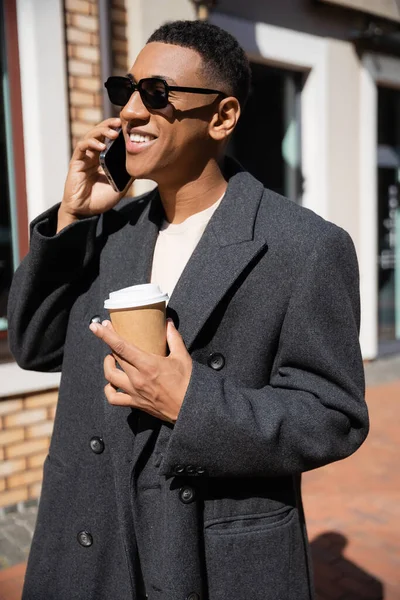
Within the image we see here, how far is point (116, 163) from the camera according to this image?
1.85 metres

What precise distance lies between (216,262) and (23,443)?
10.3ft

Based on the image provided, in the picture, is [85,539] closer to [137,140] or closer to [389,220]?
[137,140]

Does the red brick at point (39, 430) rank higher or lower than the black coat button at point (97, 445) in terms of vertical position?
lower

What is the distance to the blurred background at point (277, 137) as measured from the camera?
13.4ft

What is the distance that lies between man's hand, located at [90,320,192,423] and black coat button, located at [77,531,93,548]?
0.51 metres

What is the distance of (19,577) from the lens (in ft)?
11.0

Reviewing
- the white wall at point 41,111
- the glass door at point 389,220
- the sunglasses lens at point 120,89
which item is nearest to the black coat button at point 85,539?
the sunglasses lens at point 120,89

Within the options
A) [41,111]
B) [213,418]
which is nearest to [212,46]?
[213,418]

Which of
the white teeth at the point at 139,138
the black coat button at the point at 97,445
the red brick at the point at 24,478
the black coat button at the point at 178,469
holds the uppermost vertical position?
the white teeth at the point at 139,138

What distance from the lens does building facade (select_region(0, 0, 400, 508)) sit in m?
4.16

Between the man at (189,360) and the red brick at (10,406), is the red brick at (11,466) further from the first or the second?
the man at (189,360)

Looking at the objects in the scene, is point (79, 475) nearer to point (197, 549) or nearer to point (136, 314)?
point (197, 549)

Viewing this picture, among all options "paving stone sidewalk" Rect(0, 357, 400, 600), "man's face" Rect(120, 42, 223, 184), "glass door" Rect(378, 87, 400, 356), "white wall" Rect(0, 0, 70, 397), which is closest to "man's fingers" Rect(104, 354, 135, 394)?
"man's face" Rect(120, 42, 223, 184)

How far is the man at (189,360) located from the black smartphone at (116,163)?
0.04m
